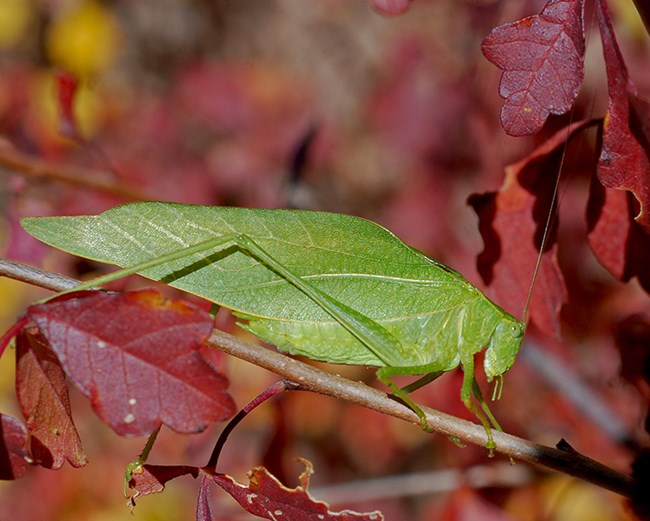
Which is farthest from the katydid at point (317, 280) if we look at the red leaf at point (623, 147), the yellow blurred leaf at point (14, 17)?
the yellow blurred leaf at point (14, 17)

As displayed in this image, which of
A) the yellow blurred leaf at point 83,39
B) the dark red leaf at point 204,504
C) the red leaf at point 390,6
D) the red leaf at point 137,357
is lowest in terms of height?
the dark red leaf at point 204,504

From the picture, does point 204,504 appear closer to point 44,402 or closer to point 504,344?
point 44,402

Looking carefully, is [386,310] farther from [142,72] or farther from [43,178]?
[142,72]

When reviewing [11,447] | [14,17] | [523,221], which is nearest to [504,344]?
[523,221]

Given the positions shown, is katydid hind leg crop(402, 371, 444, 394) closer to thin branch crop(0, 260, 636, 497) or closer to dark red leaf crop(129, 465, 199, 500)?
thin branch crop(0, 260, 636, 497)

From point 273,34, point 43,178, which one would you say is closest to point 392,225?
point 43,178

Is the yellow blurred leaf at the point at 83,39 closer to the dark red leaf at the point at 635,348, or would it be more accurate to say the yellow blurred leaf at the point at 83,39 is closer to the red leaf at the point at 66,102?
the red leaf at the point at 66,102
